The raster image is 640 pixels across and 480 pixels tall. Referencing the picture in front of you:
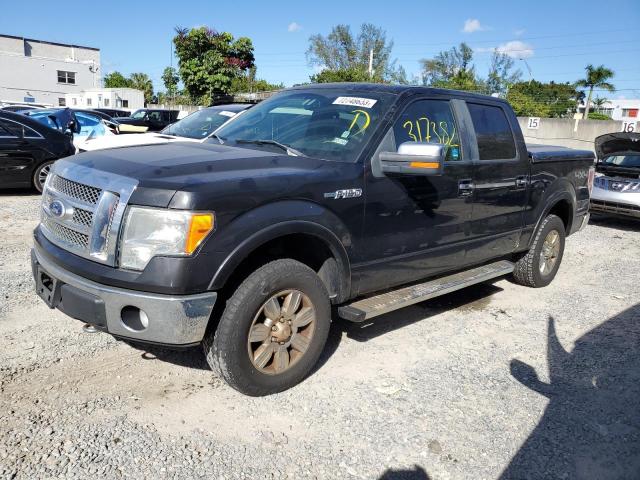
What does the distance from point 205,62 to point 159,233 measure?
34.4 metres

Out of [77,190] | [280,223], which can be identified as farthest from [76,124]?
[280,223]

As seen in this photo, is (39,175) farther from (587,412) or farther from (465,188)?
(587,412)

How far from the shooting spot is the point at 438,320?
16.1 feet

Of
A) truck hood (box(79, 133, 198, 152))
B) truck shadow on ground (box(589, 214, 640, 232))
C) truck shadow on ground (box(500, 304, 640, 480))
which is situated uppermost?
truck hood (box(79, 133, 198, 152))

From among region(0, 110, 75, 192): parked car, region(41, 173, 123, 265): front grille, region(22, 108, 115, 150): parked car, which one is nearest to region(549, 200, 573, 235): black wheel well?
region(41, 173, 123, 265): front grille

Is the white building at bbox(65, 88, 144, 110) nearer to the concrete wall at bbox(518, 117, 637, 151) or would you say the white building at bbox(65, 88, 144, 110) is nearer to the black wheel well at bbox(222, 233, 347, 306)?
the concrete wall at bbox(518, 117, 637, 151)

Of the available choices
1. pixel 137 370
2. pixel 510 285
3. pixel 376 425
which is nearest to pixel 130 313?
pixel 137 370

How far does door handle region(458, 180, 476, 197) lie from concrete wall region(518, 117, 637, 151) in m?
19.5

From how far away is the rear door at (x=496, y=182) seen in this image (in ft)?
15.4

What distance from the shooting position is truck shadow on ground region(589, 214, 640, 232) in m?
10.2

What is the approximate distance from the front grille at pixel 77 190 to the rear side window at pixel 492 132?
10.3 feet

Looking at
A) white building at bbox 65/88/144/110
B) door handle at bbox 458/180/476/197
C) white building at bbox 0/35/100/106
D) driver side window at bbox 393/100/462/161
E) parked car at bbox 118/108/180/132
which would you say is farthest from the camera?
white building at bbox 0/35/100/106

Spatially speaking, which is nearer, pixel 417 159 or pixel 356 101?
pixel 417 159

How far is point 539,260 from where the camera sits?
19.4 feet
